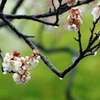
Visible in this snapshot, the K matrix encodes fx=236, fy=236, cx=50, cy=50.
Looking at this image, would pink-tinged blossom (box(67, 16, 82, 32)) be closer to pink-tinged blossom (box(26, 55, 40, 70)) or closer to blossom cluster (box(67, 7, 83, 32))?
blossom cluster (box(67, 7, 83, 32))

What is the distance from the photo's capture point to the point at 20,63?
798 millimetres

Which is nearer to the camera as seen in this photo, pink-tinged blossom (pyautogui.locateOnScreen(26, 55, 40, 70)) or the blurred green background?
pink-tinged blossom (pyautogui.locateOnScreen(26, 55, 40, 70))

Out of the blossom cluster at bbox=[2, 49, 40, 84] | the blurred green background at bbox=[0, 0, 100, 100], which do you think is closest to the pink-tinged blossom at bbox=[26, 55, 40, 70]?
the blossom cluster at bbox=[2, 49, 40, 84]

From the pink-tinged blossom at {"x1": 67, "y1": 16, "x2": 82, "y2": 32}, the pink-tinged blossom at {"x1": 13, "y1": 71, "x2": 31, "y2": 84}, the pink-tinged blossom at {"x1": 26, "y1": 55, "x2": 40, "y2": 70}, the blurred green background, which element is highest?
the pink-tinged blossom at {"x1": 67, "y1": 16, "x2": 82, "y2": 32}

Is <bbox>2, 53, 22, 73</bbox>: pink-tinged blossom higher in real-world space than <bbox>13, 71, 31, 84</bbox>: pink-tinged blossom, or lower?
higher

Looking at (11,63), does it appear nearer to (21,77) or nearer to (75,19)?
(21,77)

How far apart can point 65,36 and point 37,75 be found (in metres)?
1.11

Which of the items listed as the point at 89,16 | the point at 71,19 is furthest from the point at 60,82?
the point at 71,19

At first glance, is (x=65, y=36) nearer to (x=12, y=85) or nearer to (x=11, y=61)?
(x=12, y=85)

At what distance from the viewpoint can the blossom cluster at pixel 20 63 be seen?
0.79m

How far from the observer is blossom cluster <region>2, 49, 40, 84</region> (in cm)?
79

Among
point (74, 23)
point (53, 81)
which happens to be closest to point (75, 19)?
point (74, 23)

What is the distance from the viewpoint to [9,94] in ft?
11.7

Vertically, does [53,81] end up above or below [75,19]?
below
